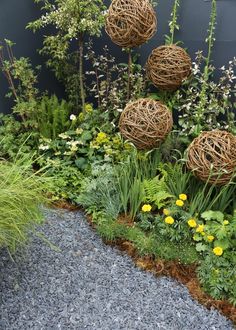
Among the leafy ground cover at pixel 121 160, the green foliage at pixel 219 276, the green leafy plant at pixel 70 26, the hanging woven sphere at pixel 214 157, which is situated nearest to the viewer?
the green foliage at pixel 219 276

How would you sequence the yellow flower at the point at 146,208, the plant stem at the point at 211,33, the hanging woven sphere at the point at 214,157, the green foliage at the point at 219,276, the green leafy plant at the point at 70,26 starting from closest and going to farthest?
the green foliage at the point at 219,276 < the hanging woven sphere at the point at 214,157 < the yellow flower at the point at 146,208 < the plant stem at the point at 211,33 < the green leafy plant at the point at 70,26


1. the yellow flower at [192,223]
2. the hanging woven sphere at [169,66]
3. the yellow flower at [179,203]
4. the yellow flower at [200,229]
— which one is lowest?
the yellow flower at [200,229]

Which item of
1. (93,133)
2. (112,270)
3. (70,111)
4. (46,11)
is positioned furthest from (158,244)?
(46,11)

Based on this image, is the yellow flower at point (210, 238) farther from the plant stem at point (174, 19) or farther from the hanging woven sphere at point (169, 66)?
the plant stem at point (174, 19)

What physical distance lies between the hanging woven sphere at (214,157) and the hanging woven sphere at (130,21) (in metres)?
0.93

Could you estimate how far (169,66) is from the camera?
3.32 meters

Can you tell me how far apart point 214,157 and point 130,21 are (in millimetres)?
1175

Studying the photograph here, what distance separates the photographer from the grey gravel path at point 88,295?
7.64ft

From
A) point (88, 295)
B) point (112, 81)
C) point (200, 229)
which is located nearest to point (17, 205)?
point (88, 295)

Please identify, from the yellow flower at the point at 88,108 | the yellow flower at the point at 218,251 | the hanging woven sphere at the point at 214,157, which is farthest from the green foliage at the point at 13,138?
the yellow flower at the point at 218,251

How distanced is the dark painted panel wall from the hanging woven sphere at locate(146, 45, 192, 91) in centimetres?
33

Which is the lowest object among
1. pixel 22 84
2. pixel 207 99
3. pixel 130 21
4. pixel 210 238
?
pixel 210 238

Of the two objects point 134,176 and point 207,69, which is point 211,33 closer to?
point 207,69

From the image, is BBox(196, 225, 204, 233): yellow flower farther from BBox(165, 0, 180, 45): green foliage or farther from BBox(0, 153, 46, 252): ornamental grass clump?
BBox(165, 0, 180, 45): green foliage
